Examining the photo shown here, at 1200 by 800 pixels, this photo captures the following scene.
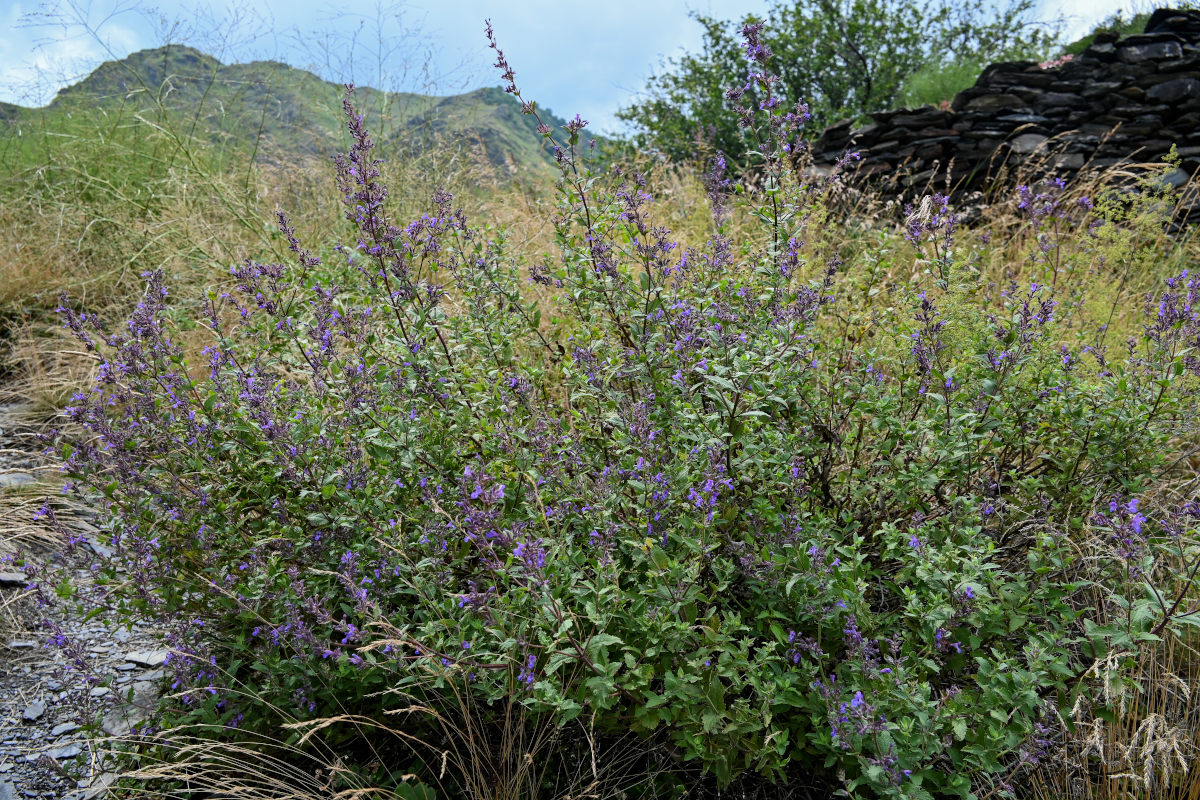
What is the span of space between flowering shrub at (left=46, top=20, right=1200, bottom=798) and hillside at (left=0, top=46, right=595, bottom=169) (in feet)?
17.2

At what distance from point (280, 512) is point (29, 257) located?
5.62m

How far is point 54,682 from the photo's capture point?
304 centimetres

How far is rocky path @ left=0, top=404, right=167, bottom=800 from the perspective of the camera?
245cm

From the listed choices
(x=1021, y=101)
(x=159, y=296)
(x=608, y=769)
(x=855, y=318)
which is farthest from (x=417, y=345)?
(x=1021, y=101)

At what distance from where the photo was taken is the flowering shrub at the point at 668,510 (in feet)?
5.94

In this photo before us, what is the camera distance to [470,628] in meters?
2.04

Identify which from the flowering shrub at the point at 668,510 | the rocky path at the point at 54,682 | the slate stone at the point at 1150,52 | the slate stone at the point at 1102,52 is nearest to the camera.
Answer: the flowering shrub at the point at 668,510

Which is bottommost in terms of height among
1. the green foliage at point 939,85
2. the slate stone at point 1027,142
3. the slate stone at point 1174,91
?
the slate stone at point 1027,142

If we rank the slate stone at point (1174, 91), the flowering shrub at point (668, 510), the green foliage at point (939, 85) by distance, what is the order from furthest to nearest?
the green foliage at point (939, 85), the slate stone at point (1174, 91), the flowering shrub at point (668, 510)

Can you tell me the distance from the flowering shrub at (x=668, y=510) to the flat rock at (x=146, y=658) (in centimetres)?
71

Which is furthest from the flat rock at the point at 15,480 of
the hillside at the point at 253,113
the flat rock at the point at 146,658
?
the hillside at the point at 253,113

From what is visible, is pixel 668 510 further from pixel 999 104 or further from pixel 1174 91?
pixel 1174 91

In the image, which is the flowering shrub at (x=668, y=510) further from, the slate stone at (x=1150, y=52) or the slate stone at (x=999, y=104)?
the slate stone at (x=1150, y=52)

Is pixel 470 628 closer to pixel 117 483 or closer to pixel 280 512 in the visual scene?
pixel 280 512
